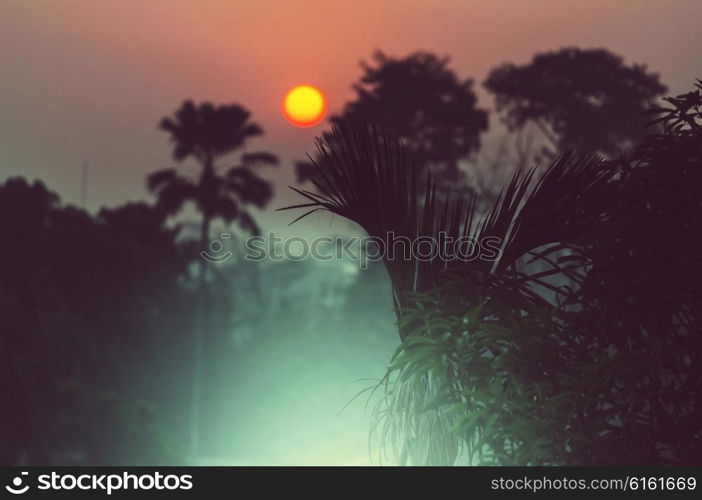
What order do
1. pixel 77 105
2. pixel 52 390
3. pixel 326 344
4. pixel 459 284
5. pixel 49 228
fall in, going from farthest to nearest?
pixel 77 105, pixel 326 344, pixel 49 228, pixel 52 390, pixel 459 284

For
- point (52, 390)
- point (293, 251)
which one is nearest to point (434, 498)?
point (52, 390)

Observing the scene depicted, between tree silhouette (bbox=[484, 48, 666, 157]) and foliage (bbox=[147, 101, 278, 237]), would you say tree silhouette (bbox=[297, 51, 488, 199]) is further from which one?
foliage (bbox=[147, 101, 278, 237])

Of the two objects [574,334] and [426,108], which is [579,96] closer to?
[426,108]

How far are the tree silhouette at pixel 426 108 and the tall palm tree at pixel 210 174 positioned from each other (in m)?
6.26

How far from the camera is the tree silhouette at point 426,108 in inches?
1469

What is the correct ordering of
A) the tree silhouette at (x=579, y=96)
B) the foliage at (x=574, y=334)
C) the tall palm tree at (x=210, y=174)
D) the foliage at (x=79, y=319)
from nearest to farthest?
1. the foliage at (x=574, y=334)
2. the foliage at (x=79, y=319)
3. the tree silhouette at (x=579, y=96)
4. the tall palm tree at (x=210, y=174)

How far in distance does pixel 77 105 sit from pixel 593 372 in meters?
42.7

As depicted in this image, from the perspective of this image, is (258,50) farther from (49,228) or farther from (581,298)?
(581,298)

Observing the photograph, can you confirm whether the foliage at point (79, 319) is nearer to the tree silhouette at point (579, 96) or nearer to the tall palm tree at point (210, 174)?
the tall palm tree at point (210, 174)

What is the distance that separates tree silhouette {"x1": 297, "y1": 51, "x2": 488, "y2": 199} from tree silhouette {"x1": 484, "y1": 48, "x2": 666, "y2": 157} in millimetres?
1456

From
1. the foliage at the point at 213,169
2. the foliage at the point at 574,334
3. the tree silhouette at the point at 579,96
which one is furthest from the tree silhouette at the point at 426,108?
the foliage at the point at 574,334

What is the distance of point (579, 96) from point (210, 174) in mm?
15246

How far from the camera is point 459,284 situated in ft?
17.2

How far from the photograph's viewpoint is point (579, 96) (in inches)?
1420
